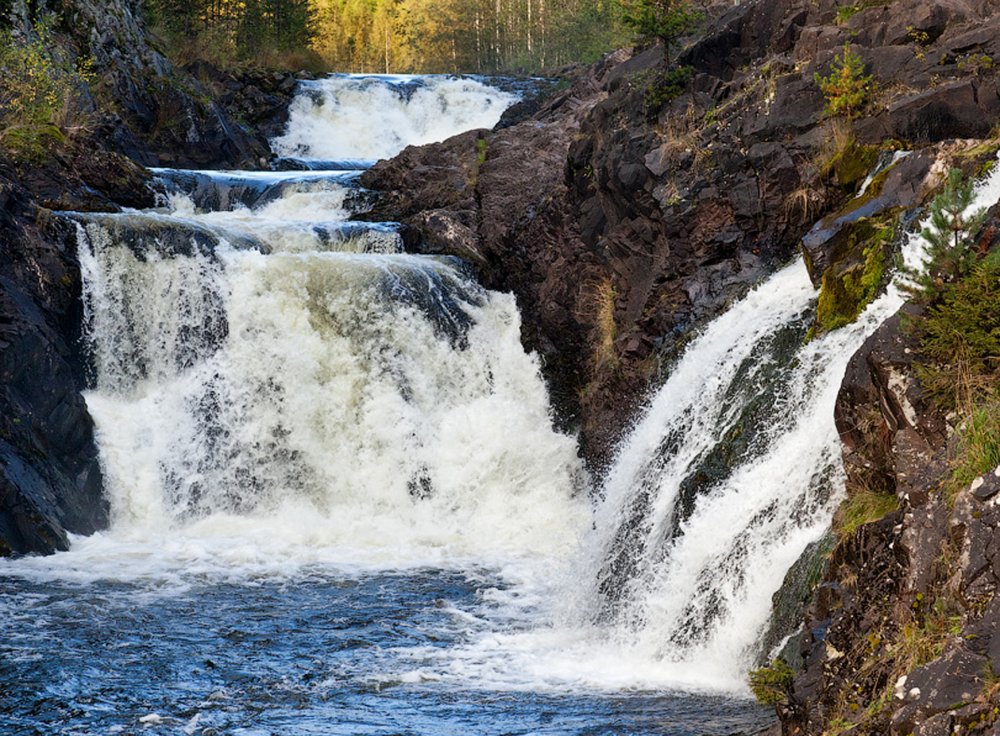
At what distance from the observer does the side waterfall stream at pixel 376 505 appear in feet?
26.5

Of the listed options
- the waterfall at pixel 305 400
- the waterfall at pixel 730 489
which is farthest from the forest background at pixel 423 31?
the waterfall at pixel 730 489

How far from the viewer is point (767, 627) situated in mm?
7695

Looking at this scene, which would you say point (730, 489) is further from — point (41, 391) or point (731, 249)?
point (41, 391)

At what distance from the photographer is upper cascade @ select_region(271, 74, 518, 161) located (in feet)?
93.8

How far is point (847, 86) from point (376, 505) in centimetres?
789

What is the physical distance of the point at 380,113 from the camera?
29.8 meters

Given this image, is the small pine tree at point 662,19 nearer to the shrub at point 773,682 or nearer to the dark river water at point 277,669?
the dark river water at point 277,669

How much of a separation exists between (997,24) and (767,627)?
7.63 metres

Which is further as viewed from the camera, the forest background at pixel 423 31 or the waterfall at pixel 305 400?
the forest background at pixel 423 31

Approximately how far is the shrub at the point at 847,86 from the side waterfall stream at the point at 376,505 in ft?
7.28

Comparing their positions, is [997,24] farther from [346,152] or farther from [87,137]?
[346,152]

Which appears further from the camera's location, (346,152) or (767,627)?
(346,152)

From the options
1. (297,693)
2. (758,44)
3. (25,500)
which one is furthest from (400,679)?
(758,44)

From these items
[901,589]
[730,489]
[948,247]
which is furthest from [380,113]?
[901,589]
